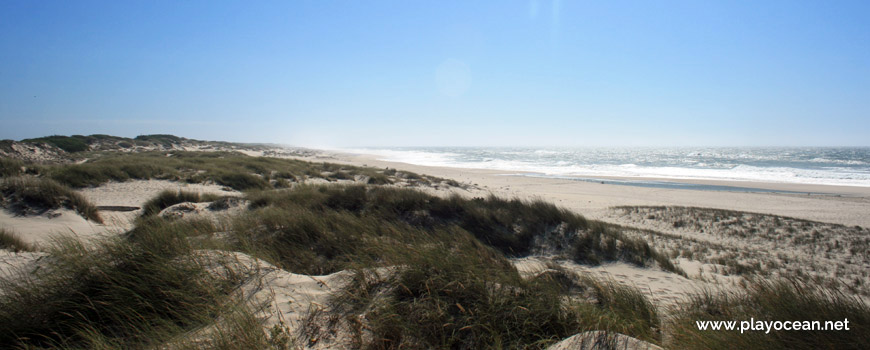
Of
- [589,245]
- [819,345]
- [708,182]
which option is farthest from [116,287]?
[708,182]

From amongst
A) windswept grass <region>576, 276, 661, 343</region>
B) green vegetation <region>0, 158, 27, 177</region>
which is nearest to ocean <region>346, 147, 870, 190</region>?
windswept grass <region>576, 276, 661, 343</region>

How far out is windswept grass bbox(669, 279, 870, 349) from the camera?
8.26 feet

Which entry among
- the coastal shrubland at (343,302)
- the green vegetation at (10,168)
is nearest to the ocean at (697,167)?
the coastal shrubland at (343,302)

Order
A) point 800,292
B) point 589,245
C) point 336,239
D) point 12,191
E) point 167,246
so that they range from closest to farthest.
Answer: point 800,292
point 167,246
point 336,239
point 589,245
point 12,191

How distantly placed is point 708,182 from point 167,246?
34386 millimetres

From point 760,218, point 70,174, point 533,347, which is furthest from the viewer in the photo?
point 70,174

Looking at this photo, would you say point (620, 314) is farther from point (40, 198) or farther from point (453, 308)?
point (40, 198)

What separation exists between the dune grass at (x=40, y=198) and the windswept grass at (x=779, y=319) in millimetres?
11334

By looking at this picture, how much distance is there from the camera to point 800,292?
3.34m

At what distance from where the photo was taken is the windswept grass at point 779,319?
252 centimetres

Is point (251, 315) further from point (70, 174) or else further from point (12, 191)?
point (70, 174)

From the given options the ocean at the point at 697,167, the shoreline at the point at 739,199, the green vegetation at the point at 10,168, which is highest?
the green vegetation at the point at 10,168

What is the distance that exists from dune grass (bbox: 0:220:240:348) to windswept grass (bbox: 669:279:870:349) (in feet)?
12.5

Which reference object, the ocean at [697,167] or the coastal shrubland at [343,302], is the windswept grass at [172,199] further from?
the ocean at [697,167]
